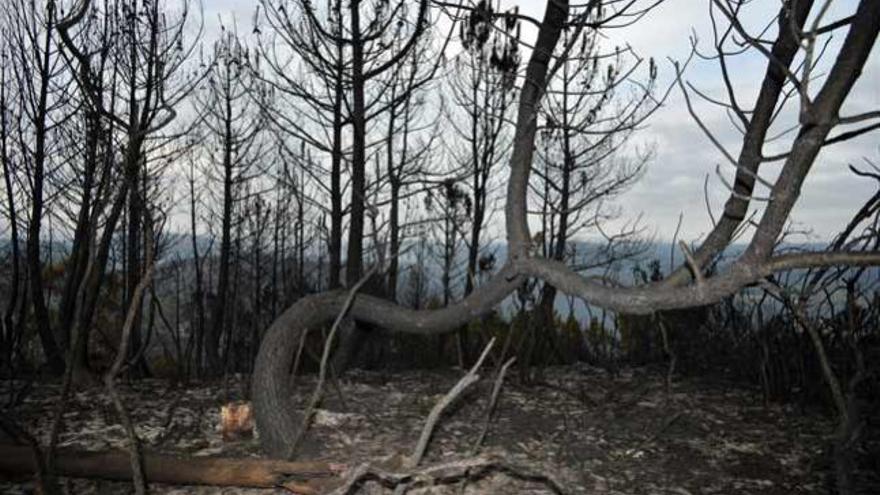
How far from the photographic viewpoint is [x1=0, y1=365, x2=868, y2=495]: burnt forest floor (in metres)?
3.62

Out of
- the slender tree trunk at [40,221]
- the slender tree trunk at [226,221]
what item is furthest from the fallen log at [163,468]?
the slender tree trunk at [226,221]

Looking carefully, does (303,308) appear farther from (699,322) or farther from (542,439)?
(699,322)

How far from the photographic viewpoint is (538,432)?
14.2ft

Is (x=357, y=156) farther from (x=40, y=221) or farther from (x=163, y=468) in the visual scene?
(x=163, y=468)

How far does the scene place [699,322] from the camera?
6848 millimetres

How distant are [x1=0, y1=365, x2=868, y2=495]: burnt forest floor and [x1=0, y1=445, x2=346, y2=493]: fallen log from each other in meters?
0.10

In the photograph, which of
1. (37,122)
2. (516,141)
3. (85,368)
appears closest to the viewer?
(516,141)


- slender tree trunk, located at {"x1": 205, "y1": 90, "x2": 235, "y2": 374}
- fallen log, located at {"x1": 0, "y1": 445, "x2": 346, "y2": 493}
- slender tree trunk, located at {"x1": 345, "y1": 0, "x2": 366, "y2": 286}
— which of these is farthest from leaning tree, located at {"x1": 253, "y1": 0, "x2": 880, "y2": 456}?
slender tree trunk, located at {"x1": 205, "y1": 90, "x2": 235, "y2": 374}

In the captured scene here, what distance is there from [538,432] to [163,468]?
2334 mm

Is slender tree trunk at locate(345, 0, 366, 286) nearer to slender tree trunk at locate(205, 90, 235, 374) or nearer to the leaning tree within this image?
the leaning tree

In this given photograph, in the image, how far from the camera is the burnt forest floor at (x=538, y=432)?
142 inches

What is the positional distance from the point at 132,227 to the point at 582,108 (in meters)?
6.09

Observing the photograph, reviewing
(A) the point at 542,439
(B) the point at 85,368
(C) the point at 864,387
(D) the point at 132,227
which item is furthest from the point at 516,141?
(D) the point at 132,227

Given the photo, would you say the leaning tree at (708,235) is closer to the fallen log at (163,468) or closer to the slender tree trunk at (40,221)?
the fallen log at (163,468)
